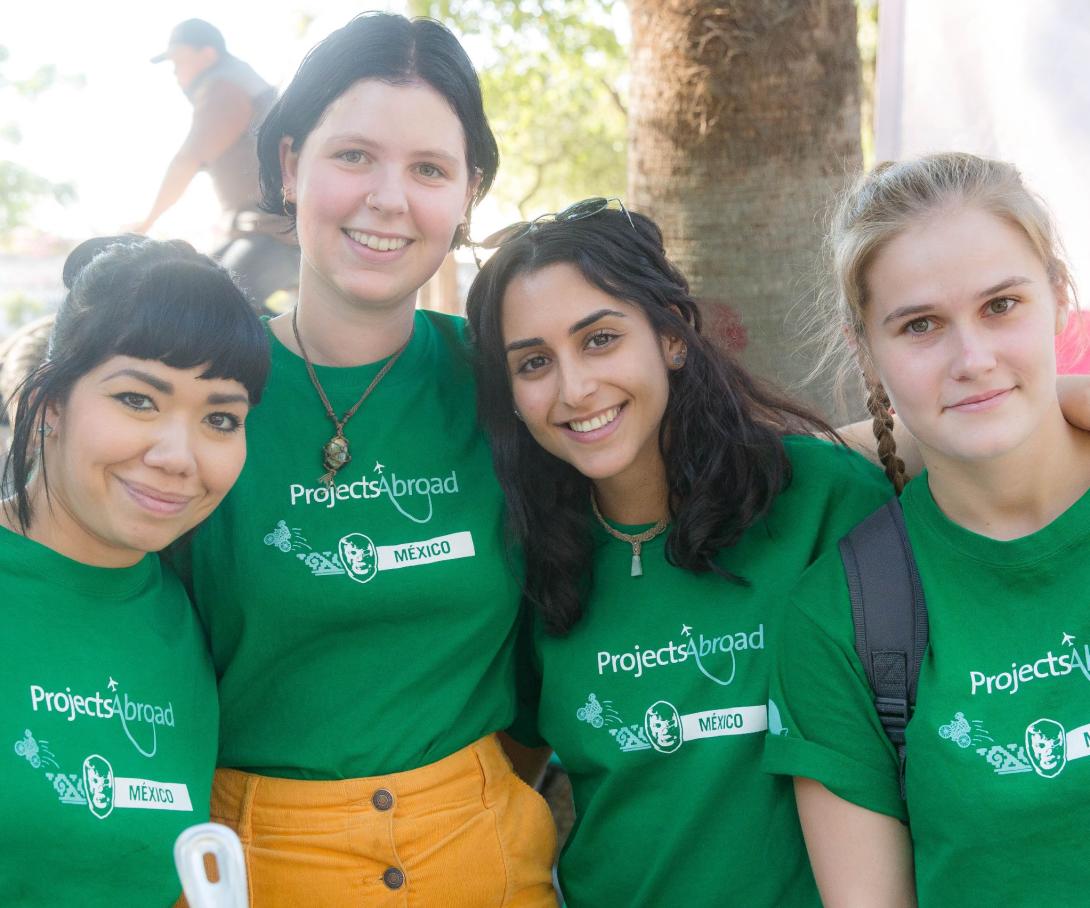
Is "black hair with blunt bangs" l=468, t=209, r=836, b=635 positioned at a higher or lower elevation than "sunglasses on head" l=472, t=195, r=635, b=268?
lower

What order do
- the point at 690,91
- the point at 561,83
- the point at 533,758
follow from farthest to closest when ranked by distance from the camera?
the point at 561,83
the point at 690,91
the point at 533,758

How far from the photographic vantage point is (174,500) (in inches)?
105

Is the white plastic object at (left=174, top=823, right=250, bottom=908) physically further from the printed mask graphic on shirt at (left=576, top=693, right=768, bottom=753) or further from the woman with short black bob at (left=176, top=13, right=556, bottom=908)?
the printed mask graphic on shirt at (left=576, top=693, right=768, bottom=753)

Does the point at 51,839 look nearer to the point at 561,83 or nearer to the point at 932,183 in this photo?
the point at 932,183

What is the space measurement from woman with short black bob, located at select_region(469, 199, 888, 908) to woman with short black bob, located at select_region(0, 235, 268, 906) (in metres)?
0.70

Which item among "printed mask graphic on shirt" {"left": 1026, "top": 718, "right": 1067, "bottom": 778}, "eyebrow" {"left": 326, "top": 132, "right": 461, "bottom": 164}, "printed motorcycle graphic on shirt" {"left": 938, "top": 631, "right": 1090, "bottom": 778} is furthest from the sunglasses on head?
"printed mask graphic on shirt" {"left": 1026, "top": 718, "right": 1067, "bottom": 778}

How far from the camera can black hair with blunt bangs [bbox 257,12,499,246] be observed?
121 inches

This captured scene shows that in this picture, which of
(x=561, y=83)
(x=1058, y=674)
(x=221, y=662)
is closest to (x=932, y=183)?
(x=1058, y=674)

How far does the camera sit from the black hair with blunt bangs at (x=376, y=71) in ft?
10.1

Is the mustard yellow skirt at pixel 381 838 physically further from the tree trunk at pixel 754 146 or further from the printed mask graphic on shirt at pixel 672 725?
the tree trunk at pixel 754 146

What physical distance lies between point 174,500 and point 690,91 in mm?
2495

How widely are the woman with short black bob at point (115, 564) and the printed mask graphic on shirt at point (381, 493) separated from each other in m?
0.25

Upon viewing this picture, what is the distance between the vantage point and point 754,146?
4.32 m

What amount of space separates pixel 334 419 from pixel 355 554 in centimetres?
36
